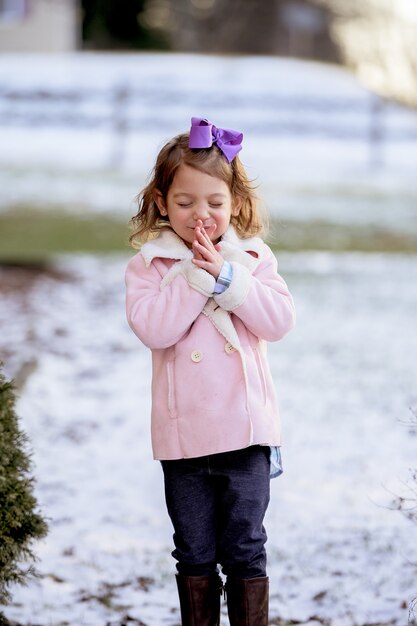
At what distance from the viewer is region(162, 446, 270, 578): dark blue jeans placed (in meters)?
2.95

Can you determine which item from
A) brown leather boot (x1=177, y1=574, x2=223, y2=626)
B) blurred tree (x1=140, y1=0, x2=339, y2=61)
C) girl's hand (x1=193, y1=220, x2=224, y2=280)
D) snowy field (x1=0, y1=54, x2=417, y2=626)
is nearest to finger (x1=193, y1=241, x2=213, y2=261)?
girl's hand (x1=193, y1=220, x2=224, y2=280)

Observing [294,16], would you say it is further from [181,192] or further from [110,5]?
[181,192]

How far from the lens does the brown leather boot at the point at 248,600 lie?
3012mm

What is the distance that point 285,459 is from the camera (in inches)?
222

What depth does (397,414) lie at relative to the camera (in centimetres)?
641

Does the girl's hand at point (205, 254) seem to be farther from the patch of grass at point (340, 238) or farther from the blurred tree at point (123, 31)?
the blurred tree at point (123, 31)

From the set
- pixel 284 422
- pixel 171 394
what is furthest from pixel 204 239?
pixel 284 422

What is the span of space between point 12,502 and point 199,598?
1.91ft

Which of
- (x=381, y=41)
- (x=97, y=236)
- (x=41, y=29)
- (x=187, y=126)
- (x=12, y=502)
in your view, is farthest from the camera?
(x=381, y=41)

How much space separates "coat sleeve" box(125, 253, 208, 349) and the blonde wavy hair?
0.22m

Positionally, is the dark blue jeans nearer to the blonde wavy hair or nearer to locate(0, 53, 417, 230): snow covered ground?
the blonde wavy hair

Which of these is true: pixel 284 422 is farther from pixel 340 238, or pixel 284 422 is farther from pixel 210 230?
pixel 340 238

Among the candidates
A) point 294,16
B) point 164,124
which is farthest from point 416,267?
point 294,16

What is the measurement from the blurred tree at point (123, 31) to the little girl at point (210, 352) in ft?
Answer: 101
